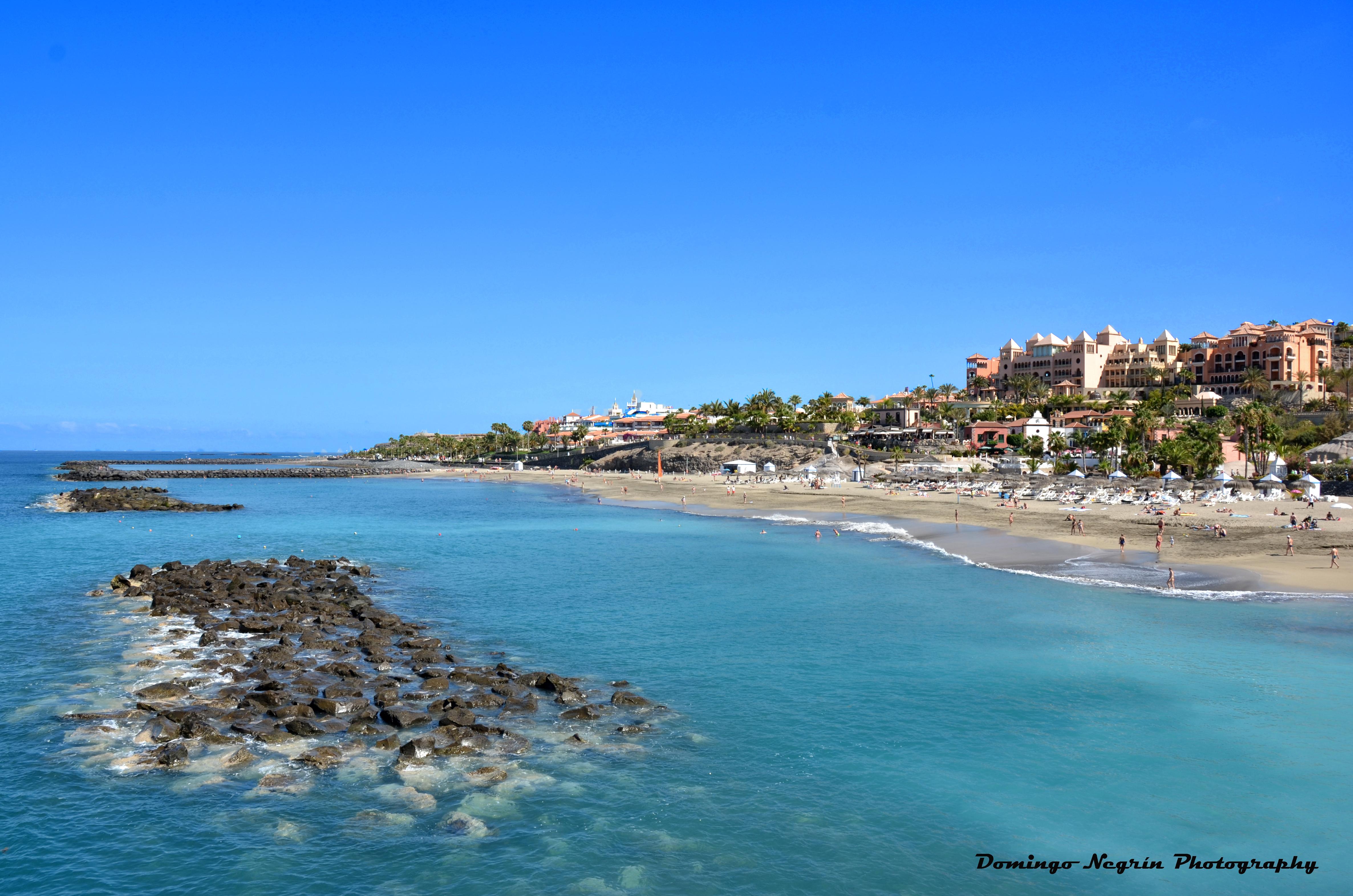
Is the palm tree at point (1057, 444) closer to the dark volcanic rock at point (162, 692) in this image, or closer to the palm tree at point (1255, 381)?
the palm tree at point (1255, 381)

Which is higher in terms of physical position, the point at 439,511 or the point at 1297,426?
the point at 1297,426

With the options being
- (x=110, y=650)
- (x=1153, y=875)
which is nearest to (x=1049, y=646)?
(x=1153, y=875)

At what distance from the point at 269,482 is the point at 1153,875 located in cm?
12894

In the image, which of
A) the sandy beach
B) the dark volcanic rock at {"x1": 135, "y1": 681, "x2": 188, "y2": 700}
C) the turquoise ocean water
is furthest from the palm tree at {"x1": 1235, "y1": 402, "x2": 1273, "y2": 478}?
the dark volcanic rock at {"x1": 135, "y1": 681, "x2": 188, "y2": 700}

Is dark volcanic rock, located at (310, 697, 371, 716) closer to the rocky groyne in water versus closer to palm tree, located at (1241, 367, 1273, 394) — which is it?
the rocky groyne in water

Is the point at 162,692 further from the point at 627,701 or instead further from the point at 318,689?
the point at 627,701

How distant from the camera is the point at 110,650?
74.8 feet

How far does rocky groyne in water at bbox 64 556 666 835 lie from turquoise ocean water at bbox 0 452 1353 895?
1.60ft

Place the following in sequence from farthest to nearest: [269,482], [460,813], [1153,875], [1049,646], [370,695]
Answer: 1. [269,482]
2. [1049,646]
3. [370,695]
4. [460,813]
5. [1153,875]

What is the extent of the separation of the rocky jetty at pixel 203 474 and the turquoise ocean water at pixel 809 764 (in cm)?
10438

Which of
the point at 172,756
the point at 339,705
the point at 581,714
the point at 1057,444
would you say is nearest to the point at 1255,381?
the point at 1057,444

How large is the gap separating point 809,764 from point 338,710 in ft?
32.3

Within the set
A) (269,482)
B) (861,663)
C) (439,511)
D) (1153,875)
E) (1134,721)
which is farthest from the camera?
(269,482)

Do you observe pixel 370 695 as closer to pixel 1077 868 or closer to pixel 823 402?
pixel 1077 868
